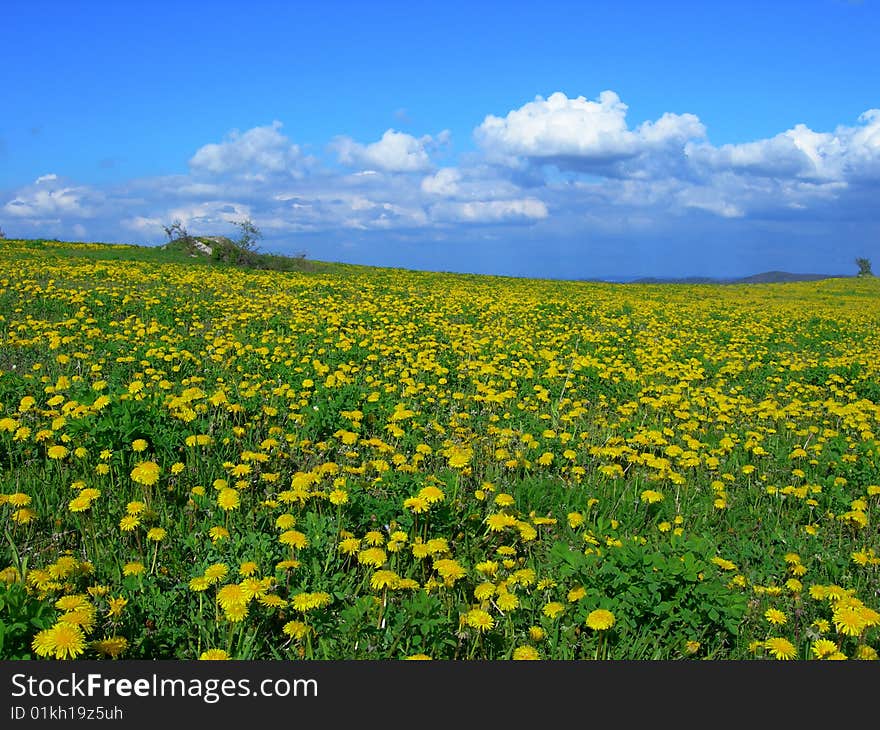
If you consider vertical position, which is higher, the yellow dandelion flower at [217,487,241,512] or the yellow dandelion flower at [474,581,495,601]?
the yellow dandelion flower at [217,487,241,512]

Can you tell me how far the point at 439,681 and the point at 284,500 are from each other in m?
2.04

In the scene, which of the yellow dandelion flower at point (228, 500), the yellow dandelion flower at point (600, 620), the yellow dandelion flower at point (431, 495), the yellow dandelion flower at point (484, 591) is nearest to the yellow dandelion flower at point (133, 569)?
the yellow dandelion flower at point (228, 500)

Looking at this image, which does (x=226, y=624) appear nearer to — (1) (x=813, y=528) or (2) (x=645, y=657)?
(2) (x=645, y=657)

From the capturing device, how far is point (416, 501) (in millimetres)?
4301

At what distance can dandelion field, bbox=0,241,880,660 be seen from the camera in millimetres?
3402

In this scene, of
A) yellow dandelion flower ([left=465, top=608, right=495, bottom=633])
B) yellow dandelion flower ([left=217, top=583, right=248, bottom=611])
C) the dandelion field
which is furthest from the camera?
the dandelion field

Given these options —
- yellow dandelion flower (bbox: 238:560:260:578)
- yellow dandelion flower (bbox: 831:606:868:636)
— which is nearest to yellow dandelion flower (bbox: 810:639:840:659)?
yellow dandelion flower (bbox: 831:606:868:636)

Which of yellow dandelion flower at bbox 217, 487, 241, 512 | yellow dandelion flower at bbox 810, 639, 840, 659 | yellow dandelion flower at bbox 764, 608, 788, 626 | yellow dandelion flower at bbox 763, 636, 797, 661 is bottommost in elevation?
yellow dandelion flower at bbox 764, 608, 788, 626

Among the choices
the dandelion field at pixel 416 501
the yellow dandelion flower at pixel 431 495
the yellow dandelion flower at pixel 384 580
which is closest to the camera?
the dandelion field at pixel 416 501

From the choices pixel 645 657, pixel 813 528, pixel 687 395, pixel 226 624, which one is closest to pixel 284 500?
pixel 226 624

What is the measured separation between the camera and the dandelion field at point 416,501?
3.40 metres

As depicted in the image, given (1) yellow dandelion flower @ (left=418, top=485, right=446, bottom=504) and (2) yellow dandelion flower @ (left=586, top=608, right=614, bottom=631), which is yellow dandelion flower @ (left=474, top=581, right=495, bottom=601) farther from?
(1) yellow dandelion flower @ (left=418, top=485, right=446, bottom=504)

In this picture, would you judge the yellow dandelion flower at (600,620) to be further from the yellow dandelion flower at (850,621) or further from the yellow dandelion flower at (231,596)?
the yellow dandelion flower at (231,596)

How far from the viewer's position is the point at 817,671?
3.09m
